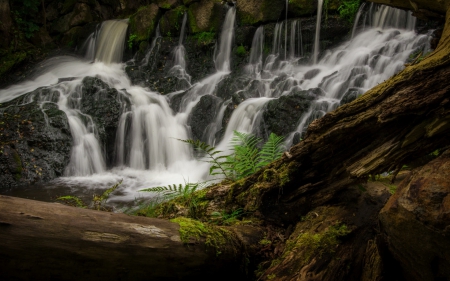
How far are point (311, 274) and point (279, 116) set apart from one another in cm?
653

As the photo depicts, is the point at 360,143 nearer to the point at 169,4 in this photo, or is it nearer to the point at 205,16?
the point at 205,16

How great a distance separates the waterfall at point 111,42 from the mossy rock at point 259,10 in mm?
5343

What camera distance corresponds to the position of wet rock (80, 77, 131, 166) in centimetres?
1002

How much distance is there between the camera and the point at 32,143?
8.95 m

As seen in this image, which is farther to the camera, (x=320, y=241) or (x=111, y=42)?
(x=111, y=42)

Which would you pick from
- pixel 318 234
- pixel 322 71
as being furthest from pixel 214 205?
pixel 322 71

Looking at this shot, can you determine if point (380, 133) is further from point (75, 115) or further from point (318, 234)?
point (75, 115)

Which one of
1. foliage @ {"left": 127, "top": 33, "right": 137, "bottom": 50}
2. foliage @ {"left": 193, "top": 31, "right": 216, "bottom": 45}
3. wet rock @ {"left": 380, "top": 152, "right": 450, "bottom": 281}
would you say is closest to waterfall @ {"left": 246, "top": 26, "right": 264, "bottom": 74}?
foliage @ {"left": 193, "top": 31, "right": 216, "bottom": 45}

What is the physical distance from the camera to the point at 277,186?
300 centimetres

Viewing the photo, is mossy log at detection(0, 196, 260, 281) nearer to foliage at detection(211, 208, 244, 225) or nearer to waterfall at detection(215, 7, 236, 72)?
foliage at detection(211, 208, 244, 225)

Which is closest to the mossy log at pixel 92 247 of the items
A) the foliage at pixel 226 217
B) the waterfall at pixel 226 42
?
the foliage at pixel 226 217

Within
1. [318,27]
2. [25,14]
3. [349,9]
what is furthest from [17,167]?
[25,14]

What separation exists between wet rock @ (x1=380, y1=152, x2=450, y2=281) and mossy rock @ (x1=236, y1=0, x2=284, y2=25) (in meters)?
11.4

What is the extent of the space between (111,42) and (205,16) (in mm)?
4406
